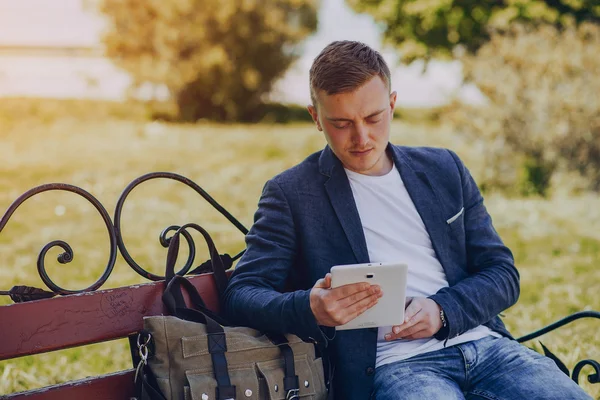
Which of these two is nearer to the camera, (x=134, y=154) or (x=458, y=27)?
(x=134, y=154)

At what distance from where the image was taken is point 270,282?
2.70 m

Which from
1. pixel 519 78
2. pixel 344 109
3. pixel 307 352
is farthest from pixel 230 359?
pixel 519 78

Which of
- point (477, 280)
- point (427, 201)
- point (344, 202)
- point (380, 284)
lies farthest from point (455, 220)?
point (380, 284)

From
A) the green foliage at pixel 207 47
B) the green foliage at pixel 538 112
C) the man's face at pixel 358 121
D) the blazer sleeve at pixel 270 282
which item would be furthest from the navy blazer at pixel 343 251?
the green foliage at pixel 207 47

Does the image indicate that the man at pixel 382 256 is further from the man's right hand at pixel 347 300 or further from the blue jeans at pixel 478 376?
the man's right hand at pixel 347 300

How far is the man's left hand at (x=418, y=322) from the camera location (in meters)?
2.57

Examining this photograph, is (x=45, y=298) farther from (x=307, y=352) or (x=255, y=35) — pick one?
(x=255, y=35)

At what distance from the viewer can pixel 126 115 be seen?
1554 cm

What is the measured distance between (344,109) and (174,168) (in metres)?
8.28

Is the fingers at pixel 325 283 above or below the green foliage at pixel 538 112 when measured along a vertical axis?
below

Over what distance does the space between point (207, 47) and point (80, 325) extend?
41.8 feet

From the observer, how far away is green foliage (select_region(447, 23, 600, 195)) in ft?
32.1

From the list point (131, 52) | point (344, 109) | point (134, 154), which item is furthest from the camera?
point (131, 52)

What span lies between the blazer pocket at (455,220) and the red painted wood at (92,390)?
1.25 m
